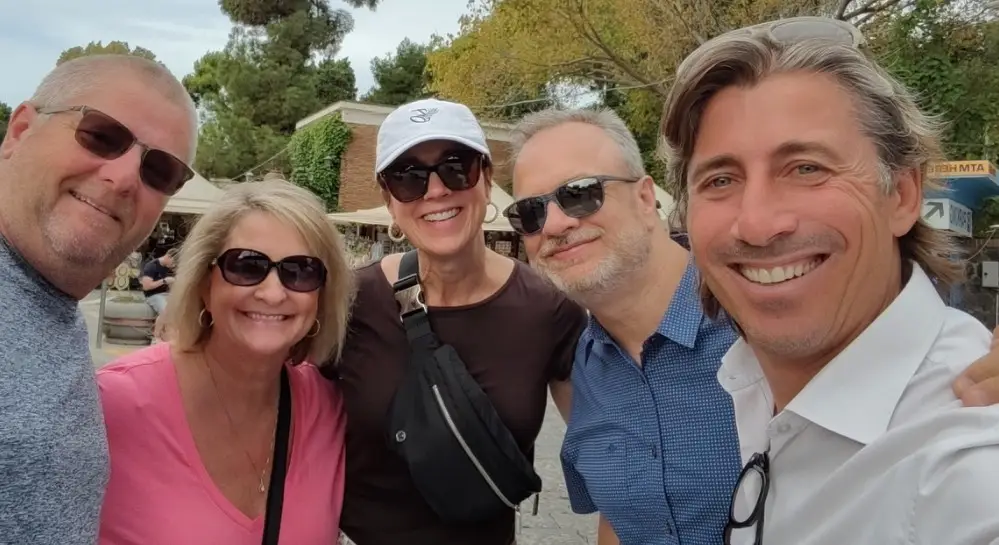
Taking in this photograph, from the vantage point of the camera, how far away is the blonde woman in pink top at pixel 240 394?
2.13 m

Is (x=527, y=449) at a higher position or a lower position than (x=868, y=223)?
lower

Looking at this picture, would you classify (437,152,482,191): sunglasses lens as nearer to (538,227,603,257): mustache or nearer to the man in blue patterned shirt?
the man in blue patterned shirt

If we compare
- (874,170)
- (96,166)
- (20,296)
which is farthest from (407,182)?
(874,170)

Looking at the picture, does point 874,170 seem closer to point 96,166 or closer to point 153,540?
point 96,166

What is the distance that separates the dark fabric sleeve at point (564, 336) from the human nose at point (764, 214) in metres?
1.35

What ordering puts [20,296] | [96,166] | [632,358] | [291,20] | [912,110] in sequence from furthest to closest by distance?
[291,20]
[632,358]
[96,166]
[20,296]
[912,110]

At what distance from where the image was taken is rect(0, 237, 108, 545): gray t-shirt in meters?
1.48

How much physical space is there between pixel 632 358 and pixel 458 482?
0.74 meters

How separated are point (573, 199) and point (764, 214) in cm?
107

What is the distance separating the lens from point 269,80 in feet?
116

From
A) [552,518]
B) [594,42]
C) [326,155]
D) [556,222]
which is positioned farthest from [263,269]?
[326,155]

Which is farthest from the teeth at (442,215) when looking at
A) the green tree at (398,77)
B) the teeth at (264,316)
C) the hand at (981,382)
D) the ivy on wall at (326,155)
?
the green tree at (398,77)

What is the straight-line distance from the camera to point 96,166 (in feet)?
6.37

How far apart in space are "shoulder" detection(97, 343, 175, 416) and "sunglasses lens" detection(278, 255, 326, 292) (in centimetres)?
51
